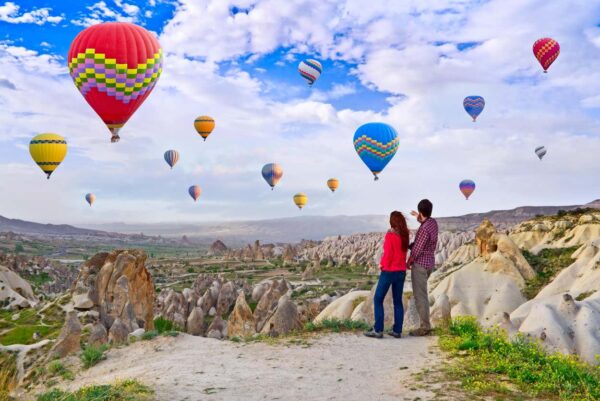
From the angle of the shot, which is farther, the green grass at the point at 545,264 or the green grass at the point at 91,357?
the green grass at the point at 545,264

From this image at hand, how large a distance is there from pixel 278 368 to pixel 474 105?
216ft

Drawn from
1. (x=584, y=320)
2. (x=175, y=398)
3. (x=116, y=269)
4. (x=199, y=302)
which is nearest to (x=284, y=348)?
(x=175, y=398)

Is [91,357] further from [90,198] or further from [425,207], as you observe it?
[90,198]

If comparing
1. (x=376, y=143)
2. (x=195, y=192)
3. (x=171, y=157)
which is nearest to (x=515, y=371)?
(x=376, y=143)

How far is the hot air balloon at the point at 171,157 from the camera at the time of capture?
308ft

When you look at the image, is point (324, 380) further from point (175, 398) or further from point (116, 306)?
point (116, 306)

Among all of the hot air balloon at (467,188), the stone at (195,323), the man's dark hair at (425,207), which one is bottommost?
the stone at (195,323)

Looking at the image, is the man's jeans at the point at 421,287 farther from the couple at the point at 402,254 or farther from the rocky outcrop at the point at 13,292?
the rocky outcrop at the point at 13,292

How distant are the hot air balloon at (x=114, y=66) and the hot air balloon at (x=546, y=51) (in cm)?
4700

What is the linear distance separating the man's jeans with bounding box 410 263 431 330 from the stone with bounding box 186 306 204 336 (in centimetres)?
3626

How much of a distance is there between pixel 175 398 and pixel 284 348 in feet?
12.2

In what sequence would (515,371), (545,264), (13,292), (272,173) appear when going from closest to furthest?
(515,371) < (545,264) < (13,292) < (272,173)

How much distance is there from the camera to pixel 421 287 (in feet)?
41.5

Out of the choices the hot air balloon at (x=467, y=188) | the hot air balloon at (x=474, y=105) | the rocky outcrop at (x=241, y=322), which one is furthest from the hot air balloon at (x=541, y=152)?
the rocky outcrop at (x=241, y=322)
